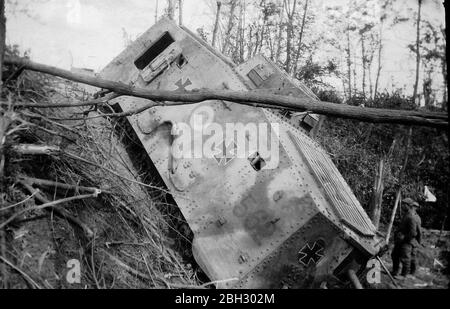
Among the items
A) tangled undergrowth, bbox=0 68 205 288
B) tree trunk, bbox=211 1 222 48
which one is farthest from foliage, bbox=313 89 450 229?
tree trunk, bbox=211 1 222 48

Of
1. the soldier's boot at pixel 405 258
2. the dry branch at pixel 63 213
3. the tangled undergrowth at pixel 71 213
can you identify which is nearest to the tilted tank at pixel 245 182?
the tangled undergrowth at pixel 71 213

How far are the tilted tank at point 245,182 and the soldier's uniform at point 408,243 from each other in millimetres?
2415

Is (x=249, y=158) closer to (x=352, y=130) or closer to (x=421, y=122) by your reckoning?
(x=421, y=122)

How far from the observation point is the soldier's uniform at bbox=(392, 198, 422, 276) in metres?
6.62

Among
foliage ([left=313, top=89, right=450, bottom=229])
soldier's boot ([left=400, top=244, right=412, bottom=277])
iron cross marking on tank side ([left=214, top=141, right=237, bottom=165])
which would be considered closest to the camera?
iron cross marking on tank side ([left=214, top=141, right=237, bottom=165])

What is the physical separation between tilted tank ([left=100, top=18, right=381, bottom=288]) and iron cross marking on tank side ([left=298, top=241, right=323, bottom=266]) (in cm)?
1

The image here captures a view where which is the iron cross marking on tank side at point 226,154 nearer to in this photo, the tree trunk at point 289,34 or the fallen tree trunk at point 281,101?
the fallen tree trunk at point 281,101

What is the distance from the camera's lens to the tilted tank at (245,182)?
13.2 ft

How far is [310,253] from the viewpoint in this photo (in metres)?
4.02

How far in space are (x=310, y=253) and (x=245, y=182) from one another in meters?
1.18

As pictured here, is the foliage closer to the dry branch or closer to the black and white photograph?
the black and white photograph

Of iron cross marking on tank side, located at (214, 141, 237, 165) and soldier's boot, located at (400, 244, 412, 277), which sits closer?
iron cross marking on tank side, located at (214, 141, 237, 165)
